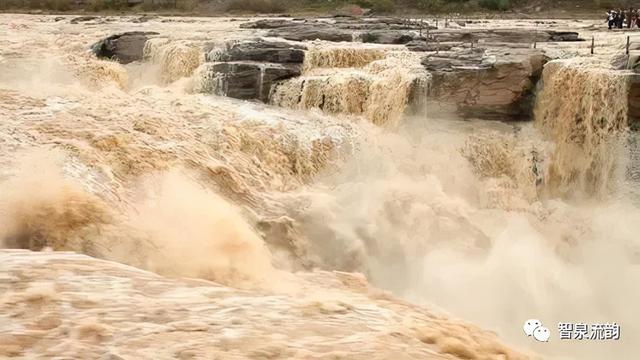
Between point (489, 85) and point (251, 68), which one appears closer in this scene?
point (489, 85)

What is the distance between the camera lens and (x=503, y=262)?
802 centimetres

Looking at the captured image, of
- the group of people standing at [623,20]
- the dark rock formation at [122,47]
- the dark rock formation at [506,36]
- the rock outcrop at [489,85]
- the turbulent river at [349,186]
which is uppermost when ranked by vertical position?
the group of people standing at [623,20]

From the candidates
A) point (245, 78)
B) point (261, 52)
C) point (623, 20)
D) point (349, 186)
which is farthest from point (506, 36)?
point (623, 20)

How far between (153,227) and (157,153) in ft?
5.10

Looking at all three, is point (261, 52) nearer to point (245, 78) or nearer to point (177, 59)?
point (245, 78)

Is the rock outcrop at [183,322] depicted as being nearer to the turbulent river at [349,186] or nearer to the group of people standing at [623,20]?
the turbulent river at [349,186]

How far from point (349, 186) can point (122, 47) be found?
7.46 m

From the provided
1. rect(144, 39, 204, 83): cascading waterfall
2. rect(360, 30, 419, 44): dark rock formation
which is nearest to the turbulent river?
rect(144, 39, 204, 83): cascading waterfall

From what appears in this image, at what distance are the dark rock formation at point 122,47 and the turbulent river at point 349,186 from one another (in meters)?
1.78

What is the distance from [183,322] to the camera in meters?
4.14

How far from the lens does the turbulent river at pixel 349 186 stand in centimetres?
627

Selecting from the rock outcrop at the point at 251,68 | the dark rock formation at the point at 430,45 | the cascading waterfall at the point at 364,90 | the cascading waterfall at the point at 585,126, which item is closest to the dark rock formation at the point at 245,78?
the rock outcrop at the point at 251,68

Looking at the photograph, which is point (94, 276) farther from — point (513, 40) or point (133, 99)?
point (513, 40)

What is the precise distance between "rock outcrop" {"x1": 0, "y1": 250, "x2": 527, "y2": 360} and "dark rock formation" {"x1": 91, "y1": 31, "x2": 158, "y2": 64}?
32.2ft
